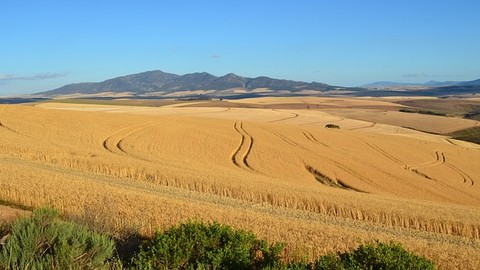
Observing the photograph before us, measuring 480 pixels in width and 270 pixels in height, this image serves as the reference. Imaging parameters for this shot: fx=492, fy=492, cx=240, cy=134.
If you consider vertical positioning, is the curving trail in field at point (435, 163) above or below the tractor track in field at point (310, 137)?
below

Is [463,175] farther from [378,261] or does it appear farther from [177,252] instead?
[177,252]

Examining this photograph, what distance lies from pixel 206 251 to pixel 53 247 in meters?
2.85

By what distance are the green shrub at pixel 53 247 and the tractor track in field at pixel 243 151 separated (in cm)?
2784

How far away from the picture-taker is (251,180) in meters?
28.5

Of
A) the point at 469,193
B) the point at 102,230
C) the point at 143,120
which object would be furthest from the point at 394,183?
the point at 143,120

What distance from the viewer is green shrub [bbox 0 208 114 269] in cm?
826

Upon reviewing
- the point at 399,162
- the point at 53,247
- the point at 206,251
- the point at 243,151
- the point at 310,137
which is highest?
the point at 53,247

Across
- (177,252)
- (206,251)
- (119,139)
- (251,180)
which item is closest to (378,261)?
(206,251)

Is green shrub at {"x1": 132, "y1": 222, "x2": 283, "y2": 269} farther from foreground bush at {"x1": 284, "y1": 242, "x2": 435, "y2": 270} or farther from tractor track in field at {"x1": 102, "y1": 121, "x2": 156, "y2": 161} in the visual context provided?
tractor track in field at {"x1": 102, "y1": 121, "x2": 156, "y2": 161}

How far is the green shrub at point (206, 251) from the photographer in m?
8.94

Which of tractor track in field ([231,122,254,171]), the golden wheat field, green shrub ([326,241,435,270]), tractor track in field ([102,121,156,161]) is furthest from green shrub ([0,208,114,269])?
tractor track in field ([102,121,156,161])

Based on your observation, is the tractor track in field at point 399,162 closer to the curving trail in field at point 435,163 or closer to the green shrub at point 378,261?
the curving trail in field at point 435,163

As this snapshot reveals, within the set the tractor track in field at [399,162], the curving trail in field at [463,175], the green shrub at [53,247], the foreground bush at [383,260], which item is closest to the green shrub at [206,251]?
the green shrub at [53,247]

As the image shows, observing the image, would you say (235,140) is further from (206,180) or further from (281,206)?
(281,206)
